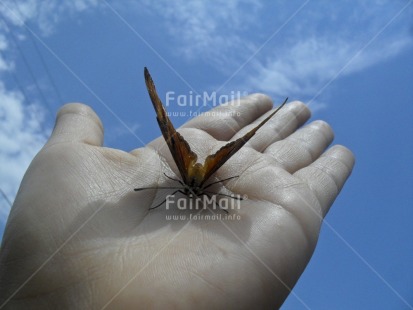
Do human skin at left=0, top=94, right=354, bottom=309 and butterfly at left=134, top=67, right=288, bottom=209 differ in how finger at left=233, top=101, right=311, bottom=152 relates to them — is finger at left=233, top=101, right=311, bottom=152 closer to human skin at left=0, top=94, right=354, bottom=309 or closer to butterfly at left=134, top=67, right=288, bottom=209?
human skin at left=0, top=94, right=354, bottom=309

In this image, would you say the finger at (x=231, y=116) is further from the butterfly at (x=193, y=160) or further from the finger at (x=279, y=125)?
the butterfly at (x=193, y=160)

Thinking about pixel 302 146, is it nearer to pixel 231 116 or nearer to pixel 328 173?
pixel 328 173

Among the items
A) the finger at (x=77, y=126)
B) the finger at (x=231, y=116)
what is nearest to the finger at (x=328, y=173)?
the finger at (x=231, y=116)

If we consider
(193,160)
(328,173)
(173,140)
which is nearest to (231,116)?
(328,173)

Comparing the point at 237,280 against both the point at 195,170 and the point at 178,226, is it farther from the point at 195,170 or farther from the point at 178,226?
the point at 195,170

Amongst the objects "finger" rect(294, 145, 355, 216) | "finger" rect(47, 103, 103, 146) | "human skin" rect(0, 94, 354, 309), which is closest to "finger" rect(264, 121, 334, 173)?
"finger" rect(294, 145, 355, 216)

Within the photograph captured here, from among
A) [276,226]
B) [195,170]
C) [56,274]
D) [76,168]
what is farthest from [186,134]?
[56,274]
